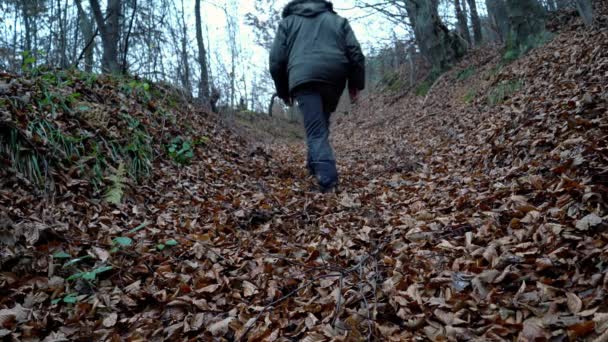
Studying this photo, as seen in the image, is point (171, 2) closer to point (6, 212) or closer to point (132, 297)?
point (6, 212)

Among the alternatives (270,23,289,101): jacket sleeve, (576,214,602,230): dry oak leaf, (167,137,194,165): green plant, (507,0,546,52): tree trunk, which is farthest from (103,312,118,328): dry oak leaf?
(507,0,546,52): tree trunk

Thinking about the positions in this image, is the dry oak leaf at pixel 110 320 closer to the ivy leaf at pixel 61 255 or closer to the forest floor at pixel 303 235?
the forest floor at pixel 303 235

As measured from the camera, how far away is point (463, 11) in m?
15.3

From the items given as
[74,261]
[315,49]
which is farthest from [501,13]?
[74,261]

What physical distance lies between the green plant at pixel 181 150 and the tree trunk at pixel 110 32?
285 centimetres

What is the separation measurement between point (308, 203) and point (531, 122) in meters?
2.30

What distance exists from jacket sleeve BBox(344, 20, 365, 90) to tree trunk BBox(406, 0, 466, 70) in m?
8.11

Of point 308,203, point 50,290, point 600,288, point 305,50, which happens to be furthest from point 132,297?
point 305,50

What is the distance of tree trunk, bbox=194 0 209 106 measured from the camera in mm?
7995

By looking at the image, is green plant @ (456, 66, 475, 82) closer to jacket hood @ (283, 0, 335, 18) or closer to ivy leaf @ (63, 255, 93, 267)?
jacket hood @ (283, 0, 335, 18)

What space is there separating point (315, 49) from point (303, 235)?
2138 millimetres

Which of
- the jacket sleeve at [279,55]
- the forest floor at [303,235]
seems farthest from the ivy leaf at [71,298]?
the jacket sleeve at [279,55]

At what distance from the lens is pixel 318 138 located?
4.27 metres

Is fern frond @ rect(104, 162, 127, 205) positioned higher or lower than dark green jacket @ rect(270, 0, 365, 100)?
lower
